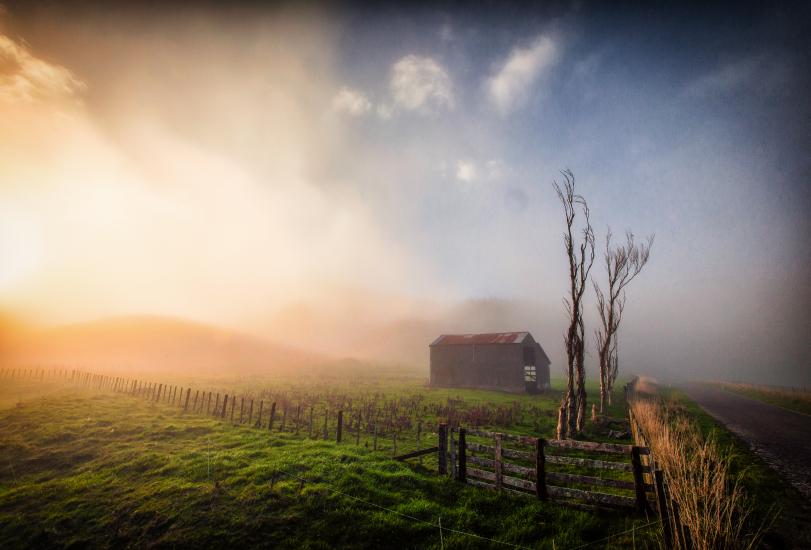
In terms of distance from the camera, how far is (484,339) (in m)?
46.3

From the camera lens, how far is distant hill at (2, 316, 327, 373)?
89625mm

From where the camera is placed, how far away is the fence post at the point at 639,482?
7.64m

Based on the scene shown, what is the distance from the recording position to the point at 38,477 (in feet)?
41.7

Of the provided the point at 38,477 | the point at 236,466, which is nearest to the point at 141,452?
the point at 38,477

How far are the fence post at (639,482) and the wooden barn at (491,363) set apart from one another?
114ft

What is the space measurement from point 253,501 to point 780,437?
77.7 feet

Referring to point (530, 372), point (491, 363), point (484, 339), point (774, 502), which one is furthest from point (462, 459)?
point (484, 339)

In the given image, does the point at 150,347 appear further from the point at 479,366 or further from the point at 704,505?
the point at 704,505

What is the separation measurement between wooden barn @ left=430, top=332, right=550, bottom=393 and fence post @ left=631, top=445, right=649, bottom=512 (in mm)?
34615

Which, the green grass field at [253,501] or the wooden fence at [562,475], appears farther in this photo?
the wooden fence at [562,475]

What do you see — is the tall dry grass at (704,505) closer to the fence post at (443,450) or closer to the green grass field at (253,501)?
the green grass field at (253,501)

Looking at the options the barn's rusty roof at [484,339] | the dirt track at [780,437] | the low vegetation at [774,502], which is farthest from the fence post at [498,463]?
the barn's rusty roof at [484,339]

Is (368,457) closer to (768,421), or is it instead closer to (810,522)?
(810,522)

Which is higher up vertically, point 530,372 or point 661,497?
point 530,372
